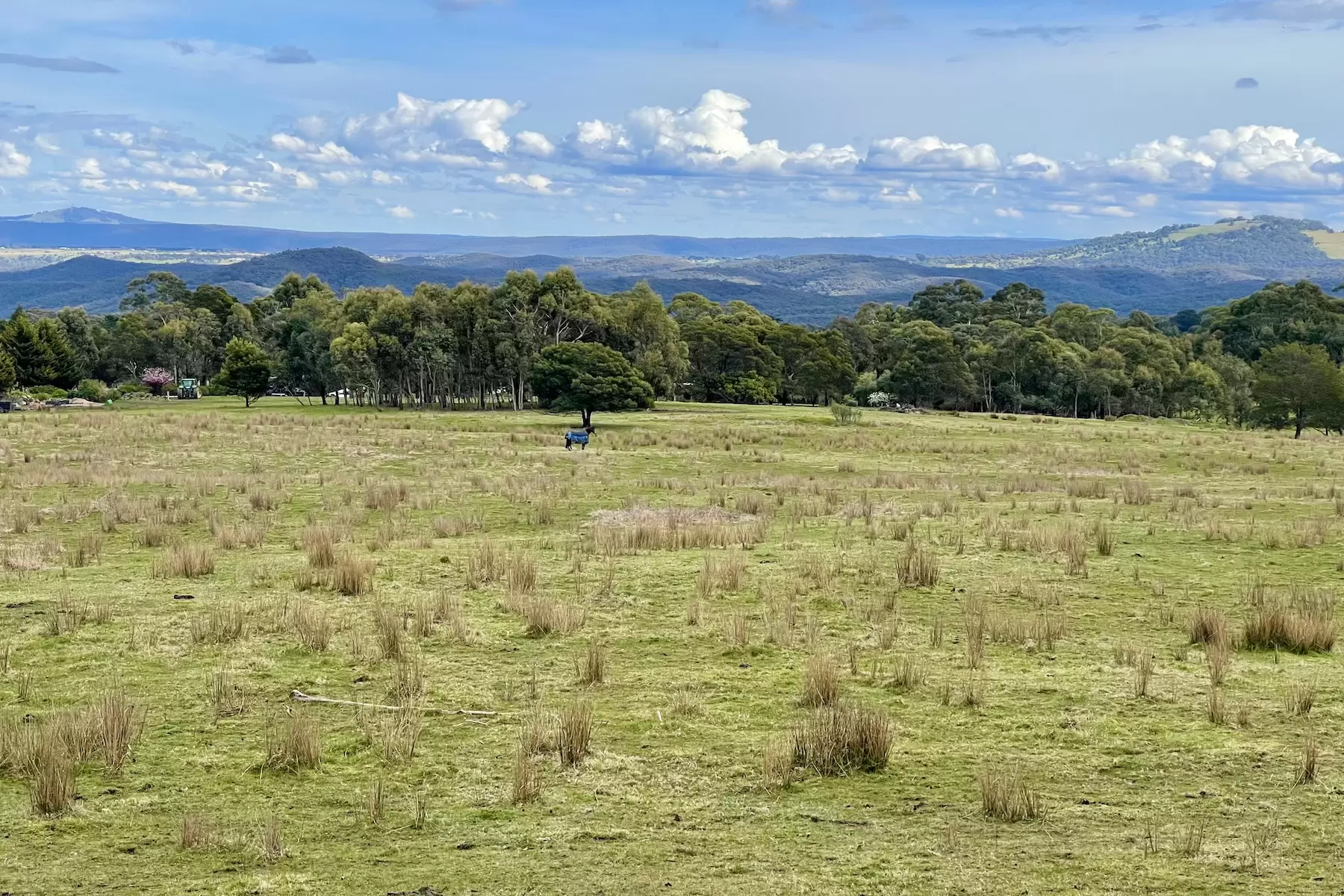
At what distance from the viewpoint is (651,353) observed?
3307 inches

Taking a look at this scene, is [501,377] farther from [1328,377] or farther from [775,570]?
[775,570]

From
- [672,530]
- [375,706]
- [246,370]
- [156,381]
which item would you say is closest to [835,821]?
[375,706]

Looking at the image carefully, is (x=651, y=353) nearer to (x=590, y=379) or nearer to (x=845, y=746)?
(x=590, y=379)

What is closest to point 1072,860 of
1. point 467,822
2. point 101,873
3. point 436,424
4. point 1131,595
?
point 467,822

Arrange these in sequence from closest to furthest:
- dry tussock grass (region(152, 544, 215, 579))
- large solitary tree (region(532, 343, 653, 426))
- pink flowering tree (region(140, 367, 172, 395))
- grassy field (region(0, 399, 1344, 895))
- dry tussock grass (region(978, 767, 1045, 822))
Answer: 1. grassy field (region(0, 399, 1344, 895))
2. dry tussock grass (region(978, 767, 1045, 822))
3. dry tussock grass (region(152, 544, 215, 579))
4. large solitary tree (region(532, 343, 653, 426))
5. pink flowering tree (region(140, 367, 172, 395))

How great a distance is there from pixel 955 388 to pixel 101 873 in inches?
3954

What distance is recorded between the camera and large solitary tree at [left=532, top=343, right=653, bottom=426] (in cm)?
5753

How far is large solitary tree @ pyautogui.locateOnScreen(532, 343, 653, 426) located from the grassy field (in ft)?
113

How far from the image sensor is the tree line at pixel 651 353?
81.6 m

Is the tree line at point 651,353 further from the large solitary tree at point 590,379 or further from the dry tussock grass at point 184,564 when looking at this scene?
the dry tussock grass at point 184,564

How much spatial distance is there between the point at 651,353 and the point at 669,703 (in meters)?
74.8

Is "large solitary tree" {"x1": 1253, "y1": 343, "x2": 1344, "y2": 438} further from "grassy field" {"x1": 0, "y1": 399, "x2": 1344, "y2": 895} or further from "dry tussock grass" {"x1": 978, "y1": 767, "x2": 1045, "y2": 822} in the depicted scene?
"dry tussock grass" {"x1": 978, "y1": 767, "x2": 1045, "y2": 822}

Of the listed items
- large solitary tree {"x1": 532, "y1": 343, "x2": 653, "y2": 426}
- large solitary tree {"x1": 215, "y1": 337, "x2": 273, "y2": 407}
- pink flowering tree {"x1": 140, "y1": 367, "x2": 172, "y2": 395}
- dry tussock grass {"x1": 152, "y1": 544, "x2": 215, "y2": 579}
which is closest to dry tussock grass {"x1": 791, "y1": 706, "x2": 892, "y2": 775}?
dry tussock grass {"x1": 152, "y1": 544, "x2": 215, "y2": 579}

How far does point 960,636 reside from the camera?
40.2ft
